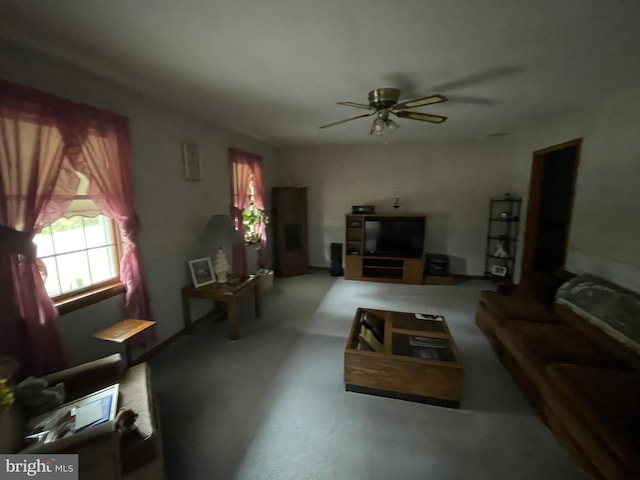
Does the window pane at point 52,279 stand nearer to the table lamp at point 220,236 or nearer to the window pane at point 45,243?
the window pane at point 45,243

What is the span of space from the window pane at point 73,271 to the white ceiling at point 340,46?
1.33 m

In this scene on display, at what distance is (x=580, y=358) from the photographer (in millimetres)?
1813

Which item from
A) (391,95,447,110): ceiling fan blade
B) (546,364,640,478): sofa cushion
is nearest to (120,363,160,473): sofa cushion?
(546,364,640,478): sofa cushion

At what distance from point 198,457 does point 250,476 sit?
347mm

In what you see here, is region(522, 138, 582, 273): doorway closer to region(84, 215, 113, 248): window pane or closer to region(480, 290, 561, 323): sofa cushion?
region(480, 290, 561, 323): sofa cushion

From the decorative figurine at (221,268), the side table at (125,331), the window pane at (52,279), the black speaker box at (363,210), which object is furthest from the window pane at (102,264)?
the black speaker box at (363,210)

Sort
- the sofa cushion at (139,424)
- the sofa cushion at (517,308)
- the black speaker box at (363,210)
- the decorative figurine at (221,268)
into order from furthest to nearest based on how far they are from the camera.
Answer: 1. the black speaker box at (363,210)
2. the decorative figurine at (221,268)
3. the sofa cushion at (517,308)
4. the sofa cushion at (139,424)

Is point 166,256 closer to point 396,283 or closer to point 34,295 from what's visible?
point 34,295

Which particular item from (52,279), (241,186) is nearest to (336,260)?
(241,186)

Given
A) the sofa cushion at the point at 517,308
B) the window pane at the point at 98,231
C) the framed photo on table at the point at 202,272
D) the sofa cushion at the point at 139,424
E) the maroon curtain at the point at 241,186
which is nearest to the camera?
the sofa cushion at the point at 139,424

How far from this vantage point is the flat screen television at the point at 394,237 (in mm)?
4691

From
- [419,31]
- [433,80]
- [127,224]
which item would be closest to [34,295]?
[127,224]

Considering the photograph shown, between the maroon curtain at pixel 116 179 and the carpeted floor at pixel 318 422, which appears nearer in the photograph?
the carpeted floor at pixel 318 422

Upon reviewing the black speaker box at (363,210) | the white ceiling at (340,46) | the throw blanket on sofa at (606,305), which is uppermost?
the white ceiling at (340,46)
